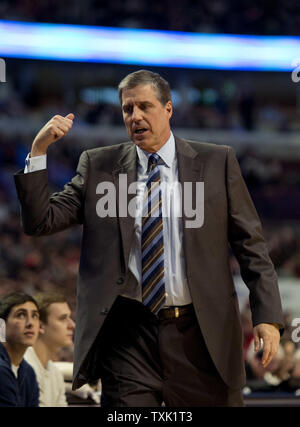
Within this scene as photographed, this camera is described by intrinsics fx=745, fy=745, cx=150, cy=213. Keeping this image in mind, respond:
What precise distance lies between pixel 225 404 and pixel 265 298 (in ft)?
1.02

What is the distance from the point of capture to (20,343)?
271 cm

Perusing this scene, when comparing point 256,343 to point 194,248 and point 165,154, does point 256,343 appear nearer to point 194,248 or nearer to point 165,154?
point 194,248

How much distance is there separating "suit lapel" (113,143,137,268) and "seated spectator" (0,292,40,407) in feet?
2.57

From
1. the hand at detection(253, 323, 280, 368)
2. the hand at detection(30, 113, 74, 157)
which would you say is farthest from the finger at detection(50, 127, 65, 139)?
the hand at detection(253, 323, 280, 368)

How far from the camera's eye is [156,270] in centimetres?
203

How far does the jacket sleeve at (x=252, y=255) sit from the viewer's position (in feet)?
6.77

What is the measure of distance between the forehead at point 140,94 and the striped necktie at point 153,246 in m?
0.20

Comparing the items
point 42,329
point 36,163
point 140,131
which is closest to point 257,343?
point 140,131

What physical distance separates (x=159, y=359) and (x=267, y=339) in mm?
297

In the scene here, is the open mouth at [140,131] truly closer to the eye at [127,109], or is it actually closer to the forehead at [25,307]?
the eye at [127,109]

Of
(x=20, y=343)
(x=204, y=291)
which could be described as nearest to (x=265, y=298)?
Result: (x=204, y=291)

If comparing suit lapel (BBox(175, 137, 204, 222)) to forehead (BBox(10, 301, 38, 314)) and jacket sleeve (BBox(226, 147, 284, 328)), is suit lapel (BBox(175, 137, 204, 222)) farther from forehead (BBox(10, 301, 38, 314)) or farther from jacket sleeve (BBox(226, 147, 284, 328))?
forehead (BBox(10, 301, 38, 314))

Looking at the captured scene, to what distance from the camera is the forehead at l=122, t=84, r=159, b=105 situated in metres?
2.07

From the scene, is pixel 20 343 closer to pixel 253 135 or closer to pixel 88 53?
pixel 88 53
